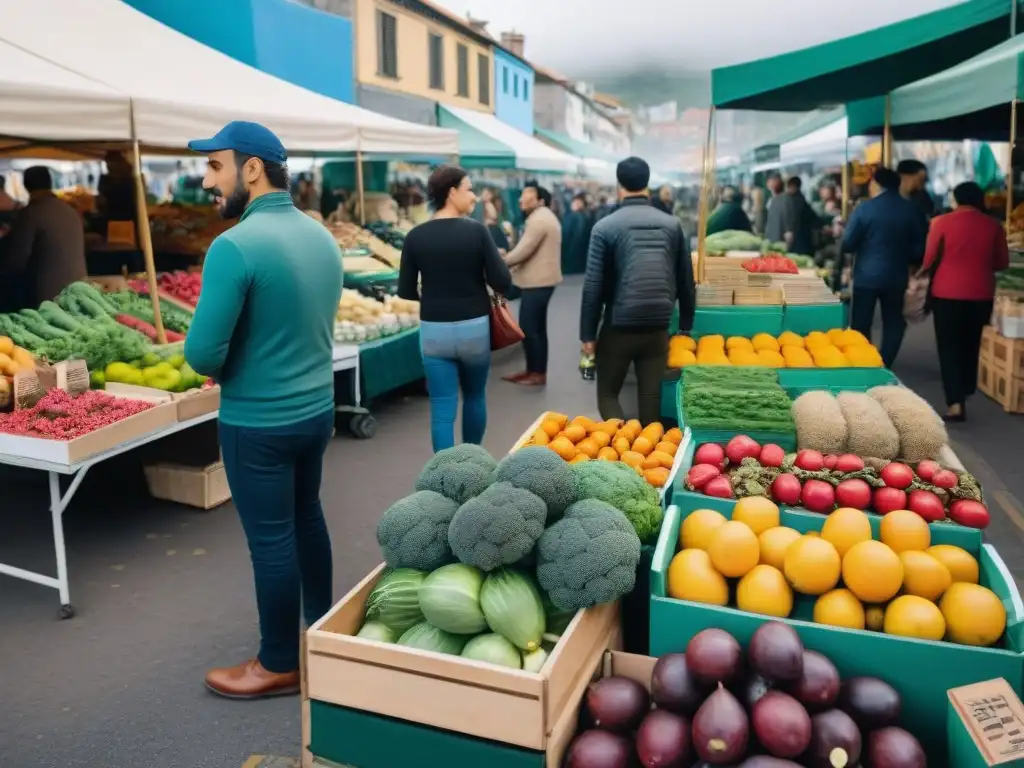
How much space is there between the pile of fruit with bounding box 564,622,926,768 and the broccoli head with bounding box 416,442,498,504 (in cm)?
66

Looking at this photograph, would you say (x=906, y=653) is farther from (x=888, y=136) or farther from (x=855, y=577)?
(x=888, y=136)

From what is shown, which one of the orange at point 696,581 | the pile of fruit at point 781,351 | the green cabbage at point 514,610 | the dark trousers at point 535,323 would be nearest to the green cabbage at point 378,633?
the green cabbage at point 514,610

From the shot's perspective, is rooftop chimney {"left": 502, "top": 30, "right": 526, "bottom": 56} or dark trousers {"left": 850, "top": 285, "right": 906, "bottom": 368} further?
rooftop chimney {"left": 502, "top": 30, "right": 526, "bottom": 56}

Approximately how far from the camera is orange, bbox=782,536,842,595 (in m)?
2.47

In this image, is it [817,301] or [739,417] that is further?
[817,301]

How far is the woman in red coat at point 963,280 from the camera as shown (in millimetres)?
6809

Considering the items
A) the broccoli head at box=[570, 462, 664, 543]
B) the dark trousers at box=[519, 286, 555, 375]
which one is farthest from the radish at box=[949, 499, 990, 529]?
the dark trousers at box=[519, 286, 555, 375]

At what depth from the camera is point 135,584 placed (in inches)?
164

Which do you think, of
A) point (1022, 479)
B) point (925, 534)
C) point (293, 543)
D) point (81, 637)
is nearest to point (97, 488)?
point (81, 637)

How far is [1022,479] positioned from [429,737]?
15.7 feet

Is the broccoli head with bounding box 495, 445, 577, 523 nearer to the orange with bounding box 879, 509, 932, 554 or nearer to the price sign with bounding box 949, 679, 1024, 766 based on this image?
the orange with bounding box 879, 509, 932, 554

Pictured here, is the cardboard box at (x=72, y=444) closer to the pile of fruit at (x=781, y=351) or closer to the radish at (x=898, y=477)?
the pile of fruit at (x=781, y=351)

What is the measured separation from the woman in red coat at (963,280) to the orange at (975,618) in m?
5.02

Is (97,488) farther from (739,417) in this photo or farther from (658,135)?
(658,135)
